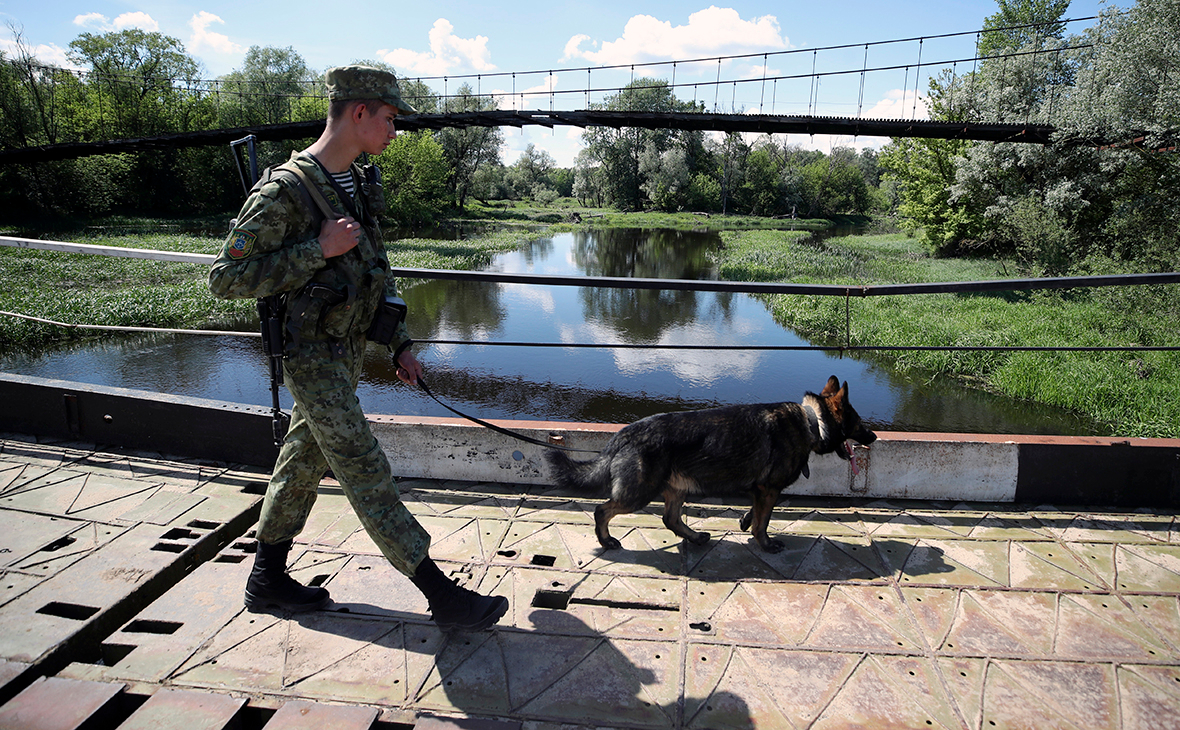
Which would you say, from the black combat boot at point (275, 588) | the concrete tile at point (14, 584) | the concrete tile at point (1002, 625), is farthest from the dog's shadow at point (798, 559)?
the concrete tile at point (14, 584)

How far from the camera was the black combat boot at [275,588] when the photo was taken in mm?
2779

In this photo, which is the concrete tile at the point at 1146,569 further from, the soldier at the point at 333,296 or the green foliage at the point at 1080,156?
the green foliage at the point at 1080,156

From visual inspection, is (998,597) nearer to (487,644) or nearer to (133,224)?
(487,644)

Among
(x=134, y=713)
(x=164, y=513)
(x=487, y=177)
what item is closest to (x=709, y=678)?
(x=134, y=713)

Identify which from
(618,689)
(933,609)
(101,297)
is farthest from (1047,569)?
(101,297)

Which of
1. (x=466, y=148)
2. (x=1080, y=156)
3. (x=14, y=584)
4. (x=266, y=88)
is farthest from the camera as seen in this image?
(x=466, y=148)

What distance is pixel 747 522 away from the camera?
11.9 ft

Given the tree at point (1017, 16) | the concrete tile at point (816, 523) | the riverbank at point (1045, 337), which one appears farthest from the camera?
the tree at point (1017, 16)

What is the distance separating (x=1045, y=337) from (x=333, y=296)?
55.3 feet

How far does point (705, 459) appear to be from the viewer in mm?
3410

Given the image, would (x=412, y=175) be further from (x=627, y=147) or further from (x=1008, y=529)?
(x=1008, y=529)

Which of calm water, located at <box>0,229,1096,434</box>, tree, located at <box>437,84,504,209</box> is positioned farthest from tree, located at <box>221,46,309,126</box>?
calm water, located at <box>0,229,1096,434</box>

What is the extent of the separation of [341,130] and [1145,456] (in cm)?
456

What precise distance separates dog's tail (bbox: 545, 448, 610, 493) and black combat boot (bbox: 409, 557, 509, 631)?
0.84m
